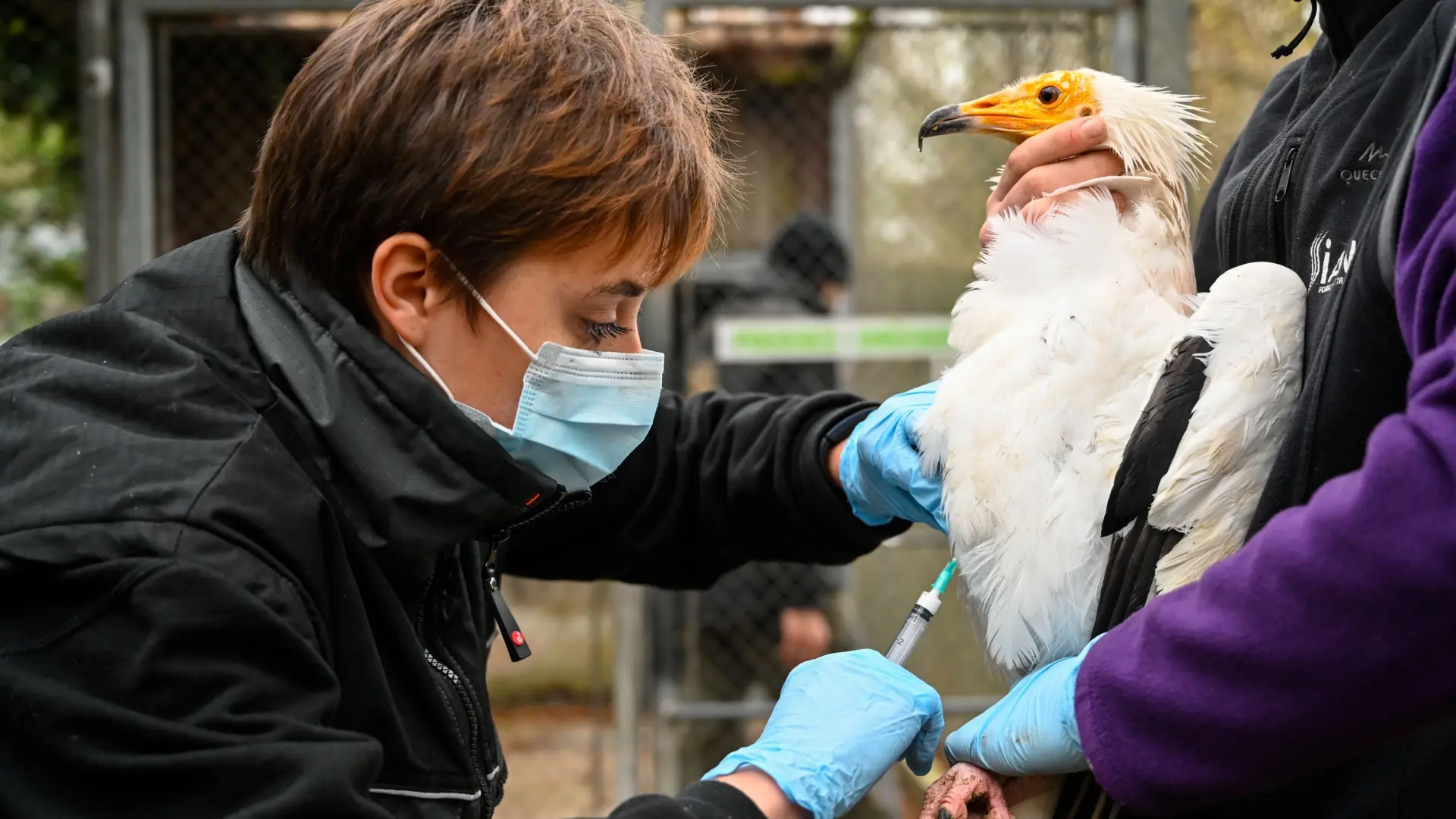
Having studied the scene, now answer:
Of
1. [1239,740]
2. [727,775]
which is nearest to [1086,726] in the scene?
[1239,740]

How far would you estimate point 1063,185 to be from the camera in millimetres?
2184

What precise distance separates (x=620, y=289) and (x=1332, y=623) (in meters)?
1.01

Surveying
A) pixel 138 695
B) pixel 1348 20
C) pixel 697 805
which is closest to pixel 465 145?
Result: pixel 138 695

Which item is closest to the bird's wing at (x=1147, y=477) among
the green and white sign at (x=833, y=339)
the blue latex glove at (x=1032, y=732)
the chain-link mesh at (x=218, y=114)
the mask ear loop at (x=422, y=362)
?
the blue latex glove at (x=1032, y=732)

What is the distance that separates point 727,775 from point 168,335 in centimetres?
96

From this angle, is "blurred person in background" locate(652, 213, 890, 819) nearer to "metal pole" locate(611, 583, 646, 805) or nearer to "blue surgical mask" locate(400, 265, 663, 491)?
"metal pole" locate(611, 583, 646, 805)

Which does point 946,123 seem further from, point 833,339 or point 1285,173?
point 833,339

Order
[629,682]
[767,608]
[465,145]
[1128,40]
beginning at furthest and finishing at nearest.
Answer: [767,608], [629,682], [1128,40], [465,145]

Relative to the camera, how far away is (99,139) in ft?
12.0

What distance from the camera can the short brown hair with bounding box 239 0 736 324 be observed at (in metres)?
1.49

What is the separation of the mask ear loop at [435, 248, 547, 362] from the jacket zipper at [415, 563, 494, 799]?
347 mm

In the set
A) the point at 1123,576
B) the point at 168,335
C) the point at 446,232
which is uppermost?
the point at 446,232

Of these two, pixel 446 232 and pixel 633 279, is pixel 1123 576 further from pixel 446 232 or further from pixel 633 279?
pixel 446 232

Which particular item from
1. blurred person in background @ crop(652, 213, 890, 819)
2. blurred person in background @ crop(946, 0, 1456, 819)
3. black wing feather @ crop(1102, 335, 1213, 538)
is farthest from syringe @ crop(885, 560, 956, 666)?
blurred person in background @ crop(652, 213, 890, 819)
